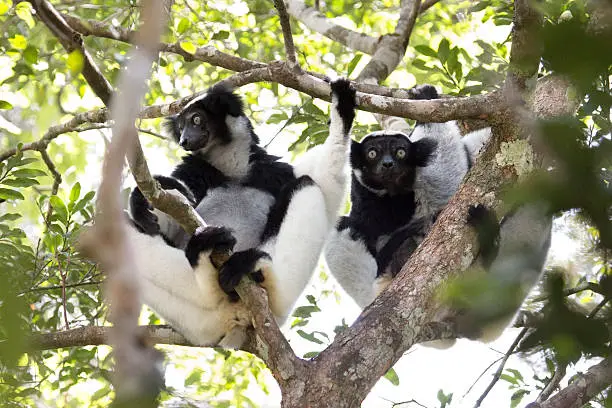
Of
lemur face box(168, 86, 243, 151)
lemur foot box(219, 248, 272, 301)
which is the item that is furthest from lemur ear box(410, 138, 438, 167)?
lemur foot box(219, 248, 272, 301)

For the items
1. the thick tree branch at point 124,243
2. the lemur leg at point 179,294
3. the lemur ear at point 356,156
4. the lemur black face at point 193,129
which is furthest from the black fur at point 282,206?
the thick tree branch at point 124,243

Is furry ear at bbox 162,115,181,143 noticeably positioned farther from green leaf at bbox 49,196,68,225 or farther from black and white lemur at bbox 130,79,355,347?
green leaf at bbox 49,196,68,225

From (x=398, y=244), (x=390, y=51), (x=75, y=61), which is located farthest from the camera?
(x=390, y=51)

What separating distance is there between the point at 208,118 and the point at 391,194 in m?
1.79

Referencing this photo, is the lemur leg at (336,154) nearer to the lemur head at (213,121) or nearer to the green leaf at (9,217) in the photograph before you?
the lemur head at (213,121)

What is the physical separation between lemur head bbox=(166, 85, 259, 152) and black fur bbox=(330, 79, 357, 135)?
1242 mm

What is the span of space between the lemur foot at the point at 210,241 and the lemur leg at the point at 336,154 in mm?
895

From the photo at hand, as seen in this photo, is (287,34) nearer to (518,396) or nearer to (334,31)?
(518,396)

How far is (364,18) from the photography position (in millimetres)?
10164

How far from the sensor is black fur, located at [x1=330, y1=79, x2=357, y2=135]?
4.71 metres

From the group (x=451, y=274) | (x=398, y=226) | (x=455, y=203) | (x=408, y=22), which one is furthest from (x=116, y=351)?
(x=408, y=22)

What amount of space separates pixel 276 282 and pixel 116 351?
3.44 meters

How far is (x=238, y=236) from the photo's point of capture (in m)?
5.14

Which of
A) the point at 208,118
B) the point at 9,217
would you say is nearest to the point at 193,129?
the point at 208,118
